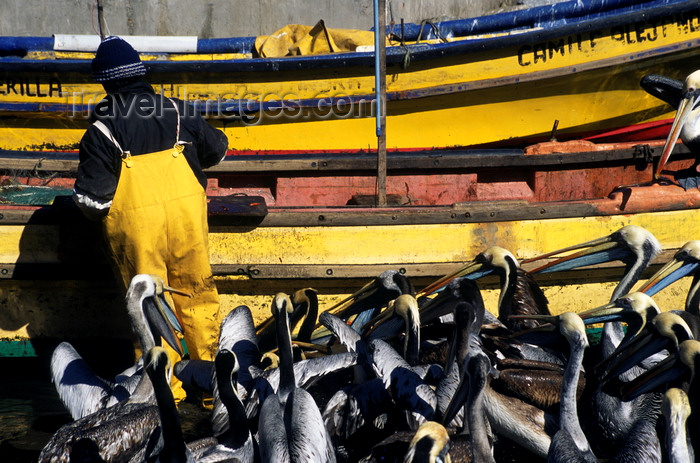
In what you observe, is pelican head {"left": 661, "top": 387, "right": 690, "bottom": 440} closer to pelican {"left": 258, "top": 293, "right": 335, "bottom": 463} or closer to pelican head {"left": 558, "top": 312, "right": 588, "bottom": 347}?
pelican head {"left": 558, "top": 312, "right": 588, "bottom": 347}

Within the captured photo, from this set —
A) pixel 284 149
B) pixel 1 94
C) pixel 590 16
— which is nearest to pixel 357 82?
pixel 284 149

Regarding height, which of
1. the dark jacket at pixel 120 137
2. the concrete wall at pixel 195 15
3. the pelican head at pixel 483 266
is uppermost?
the concrete wall at pixel 195 15

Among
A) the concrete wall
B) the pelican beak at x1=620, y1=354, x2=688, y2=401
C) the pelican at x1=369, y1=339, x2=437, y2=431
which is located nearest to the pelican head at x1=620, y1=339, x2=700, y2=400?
the pelican beak at x1=620, y1=354, x2=688, y2=401

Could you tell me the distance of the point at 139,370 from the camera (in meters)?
4.66

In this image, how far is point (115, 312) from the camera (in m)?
5.64

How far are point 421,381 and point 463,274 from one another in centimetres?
127

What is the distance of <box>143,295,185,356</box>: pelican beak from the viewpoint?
4.48 m

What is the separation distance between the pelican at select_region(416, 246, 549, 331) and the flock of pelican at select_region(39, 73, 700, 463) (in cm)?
1

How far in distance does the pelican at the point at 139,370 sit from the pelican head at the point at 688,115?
4133 millimetres

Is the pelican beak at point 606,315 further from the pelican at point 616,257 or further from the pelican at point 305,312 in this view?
the pelican at point 305,312

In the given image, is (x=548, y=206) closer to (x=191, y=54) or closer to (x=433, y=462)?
(x=433, y=462)

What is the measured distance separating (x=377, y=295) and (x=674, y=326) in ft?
6.64

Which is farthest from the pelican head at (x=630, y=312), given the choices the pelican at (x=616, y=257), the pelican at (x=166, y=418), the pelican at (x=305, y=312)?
the pelican at (x=166, y=418)

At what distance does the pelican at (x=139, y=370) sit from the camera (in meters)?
4.44
